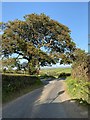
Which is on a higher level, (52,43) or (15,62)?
(52,43)

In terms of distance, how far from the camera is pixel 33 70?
48.2 metres

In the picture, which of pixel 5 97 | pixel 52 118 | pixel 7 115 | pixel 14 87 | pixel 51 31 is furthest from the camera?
pixel 51 31

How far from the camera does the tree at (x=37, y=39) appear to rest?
46125 mm

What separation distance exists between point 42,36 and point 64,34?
13.8ft

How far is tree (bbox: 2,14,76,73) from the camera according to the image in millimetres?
46125

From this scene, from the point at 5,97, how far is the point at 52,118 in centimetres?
709

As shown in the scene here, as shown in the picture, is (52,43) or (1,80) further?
(52,43)

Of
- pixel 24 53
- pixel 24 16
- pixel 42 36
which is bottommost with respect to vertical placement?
pixel 24 53

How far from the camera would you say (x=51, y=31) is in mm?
49500

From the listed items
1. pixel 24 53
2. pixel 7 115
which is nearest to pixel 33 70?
pixel 24 53

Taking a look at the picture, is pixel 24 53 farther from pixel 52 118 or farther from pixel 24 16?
pixel 52 118

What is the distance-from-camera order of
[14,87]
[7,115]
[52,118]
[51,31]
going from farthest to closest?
[51,31]
[14,87]
[7,115]
[52,118]

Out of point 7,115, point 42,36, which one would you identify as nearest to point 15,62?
point 42,36

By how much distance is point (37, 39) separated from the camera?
49.6 meters
